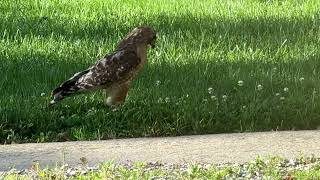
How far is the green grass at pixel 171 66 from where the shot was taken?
716 centimetres

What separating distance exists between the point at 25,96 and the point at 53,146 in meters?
1.57

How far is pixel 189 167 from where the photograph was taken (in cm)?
540

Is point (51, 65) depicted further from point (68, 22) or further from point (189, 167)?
point (189, 167)

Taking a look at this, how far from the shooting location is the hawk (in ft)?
23.6

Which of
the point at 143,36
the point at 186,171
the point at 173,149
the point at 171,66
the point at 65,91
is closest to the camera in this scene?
the point at 186,171

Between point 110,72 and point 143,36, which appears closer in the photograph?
point 110,72

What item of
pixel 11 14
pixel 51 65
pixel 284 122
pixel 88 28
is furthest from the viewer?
pixel 11 14

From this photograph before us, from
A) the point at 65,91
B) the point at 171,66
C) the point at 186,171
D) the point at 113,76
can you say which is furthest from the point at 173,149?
the point at 171,66

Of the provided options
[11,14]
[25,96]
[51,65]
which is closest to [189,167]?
[25,96]

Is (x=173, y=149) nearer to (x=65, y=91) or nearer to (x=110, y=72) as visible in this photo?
(x=110, y=72)

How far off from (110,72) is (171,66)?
1.75m

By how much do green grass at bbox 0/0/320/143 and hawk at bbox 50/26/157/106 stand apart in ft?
0.64

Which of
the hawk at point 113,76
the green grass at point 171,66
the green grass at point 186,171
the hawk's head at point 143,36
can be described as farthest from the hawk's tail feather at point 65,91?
the green grass at point 186,171

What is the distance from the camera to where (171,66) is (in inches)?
349
